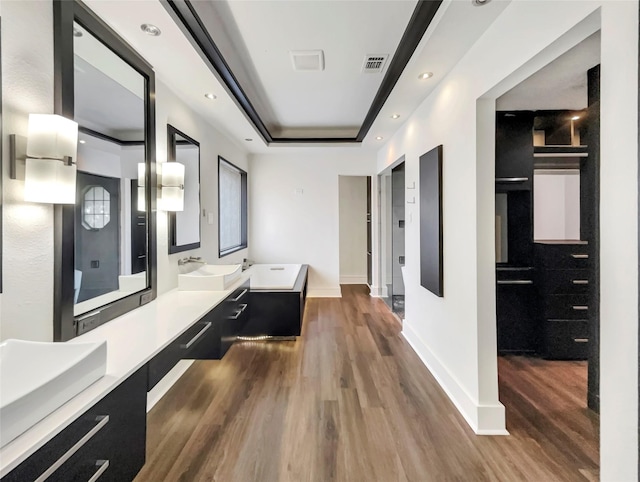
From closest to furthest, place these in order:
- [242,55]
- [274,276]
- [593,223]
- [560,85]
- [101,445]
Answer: [101,445], [593,223], [560,85], [242,55], [274,276]

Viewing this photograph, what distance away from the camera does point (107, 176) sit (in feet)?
5.91

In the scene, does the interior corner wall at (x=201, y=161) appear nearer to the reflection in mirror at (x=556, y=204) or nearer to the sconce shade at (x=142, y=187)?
the sconce shade at (x=142, y=187)

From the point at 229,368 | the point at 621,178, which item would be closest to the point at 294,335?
the point at 229,368

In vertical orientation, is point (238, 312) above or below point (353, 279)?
above

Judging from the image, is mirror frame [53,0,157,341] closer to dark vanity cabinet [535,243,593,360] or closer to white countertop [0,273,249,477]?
white countertop [0,273,249,477]

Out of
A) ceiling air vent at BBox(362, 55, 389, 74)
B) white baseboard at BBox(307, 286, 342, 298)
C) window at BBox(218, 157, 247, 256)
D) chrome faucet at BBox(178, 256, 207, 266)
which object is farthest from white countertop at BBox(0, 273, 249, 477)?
white baseboard at BBox(307, 286, 342, 298)

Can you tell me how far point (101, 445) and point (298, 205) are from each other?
184 inches

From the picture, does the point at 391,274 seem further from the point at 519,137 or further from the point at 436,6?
the point at 436,6

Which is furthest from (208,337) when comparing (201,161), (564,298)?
(564,298)

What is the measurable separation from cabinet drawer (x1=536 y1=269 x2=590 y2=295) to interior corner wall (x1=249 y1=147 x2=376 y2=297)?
3.19 metres

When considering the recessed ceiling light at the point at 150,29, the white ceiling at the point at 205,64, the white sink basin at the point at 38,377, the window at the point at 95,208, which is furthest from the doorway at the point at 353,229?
the white sink basin at the point at 38,377

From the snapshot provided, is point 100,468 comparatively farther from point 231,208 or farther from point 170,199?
point 231,208

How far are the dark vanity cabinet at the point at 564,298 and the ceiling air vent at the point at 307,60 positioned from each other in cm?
263

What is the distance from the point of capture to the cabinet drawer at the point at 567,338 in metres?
2.85
